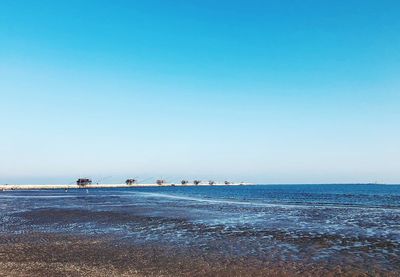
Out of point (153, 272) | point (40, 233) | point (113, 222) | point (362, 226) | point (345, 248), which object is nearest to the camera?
point (153, 272)

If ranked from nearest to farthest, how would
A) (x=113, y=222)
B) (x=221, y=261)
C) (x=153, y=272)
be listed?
(x=153, y=272)
(x=221, y=261)
(x=113, y=222)

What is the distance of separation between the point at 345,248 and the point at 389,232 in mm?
8154

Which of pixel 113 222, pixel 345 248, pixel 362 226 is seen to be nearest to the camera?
pixel 345 248

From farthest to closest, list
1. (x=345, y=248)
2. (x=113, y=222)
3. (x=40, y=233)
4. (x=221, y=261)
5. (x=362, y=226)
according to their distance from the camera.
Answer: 1. (x=113, y=222)
2. (x=362, y=226)
3. (x=40, y=233)
4. (x=345, y=248)
5. (x=221, y=261)

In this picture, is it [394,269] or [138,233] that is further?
[138,233]

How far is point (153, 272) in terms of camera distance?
50.1 ft

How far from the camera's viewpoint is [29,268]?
617 inches

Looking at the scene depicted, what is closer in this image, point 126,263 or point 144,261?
point 126,263

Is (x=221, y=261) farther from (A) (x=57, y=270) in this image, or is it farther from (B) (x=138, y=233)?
(B) (x=138, y=233)

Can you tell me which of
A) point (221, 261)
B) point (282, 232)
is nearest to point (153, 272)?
point (221, 261)

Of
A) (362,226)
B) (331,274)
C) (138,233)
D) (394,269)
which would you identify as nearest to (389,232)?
(362,226)

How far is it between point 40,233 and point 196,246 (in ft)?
39.2

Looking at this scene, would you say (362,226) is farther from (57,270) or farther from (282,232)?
(57,270)

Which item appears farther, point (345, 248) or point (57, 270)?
point (345, 248)
